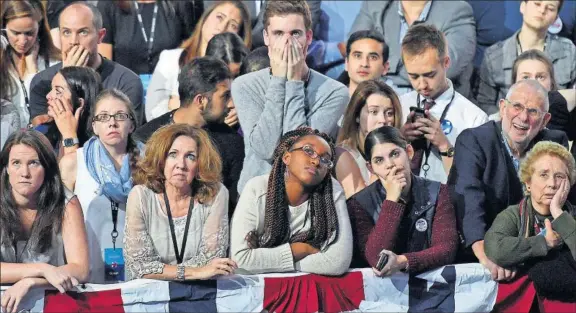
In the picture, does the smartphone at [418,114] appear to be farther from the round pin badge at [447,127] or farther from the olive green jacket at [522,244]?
the olive green jacket at [522,244]

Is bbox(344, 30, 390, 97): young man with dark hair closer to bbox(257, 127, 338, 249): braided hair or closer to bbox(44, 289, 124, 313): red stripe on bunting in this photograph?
bbox(257, 127, 338, 249): braided hair

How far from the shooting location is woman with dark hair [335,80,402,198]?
7801 millimetres

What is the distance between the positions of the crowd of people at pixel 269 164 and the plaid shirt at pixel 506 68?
0.52 metres

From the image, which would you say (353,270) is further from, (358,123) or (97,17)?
(97,17)

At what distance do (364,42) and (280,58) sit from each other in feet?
4.77

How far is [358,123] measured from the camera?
7.91 meters

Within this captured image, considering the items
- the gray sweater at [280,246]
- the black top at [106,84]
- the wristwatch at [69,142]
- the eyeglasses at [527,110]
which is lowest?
the gray sweater at [280,246]

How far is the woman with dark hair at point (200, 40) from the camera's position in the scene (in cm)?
883

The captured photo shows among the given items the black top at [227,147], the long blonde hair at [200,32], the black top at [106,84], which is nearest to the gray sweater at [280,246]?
the black top at [227,147]

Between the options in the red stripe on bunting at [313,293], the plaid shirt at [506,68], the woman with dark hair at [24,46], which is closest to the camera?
the red stripe on bunting at [313,293]

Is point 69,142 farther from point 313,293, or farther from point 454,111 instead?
point 454,111

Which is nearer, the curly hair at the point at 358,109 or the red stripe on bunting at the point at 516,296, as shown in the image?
the red stripe on bunting at the point at 516,296

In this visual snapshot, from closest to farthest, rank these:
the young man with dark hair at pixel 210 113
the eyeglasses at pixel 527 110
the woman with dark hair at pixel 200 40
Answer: the eyeglasses at pixel 527 110
the young man with dark hair at pixel 210 113
the woman with dark hair at pixel 200 40

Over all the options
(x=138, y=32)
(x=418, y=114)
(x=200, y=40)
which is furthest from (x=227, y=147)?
(x=138, y=32)
